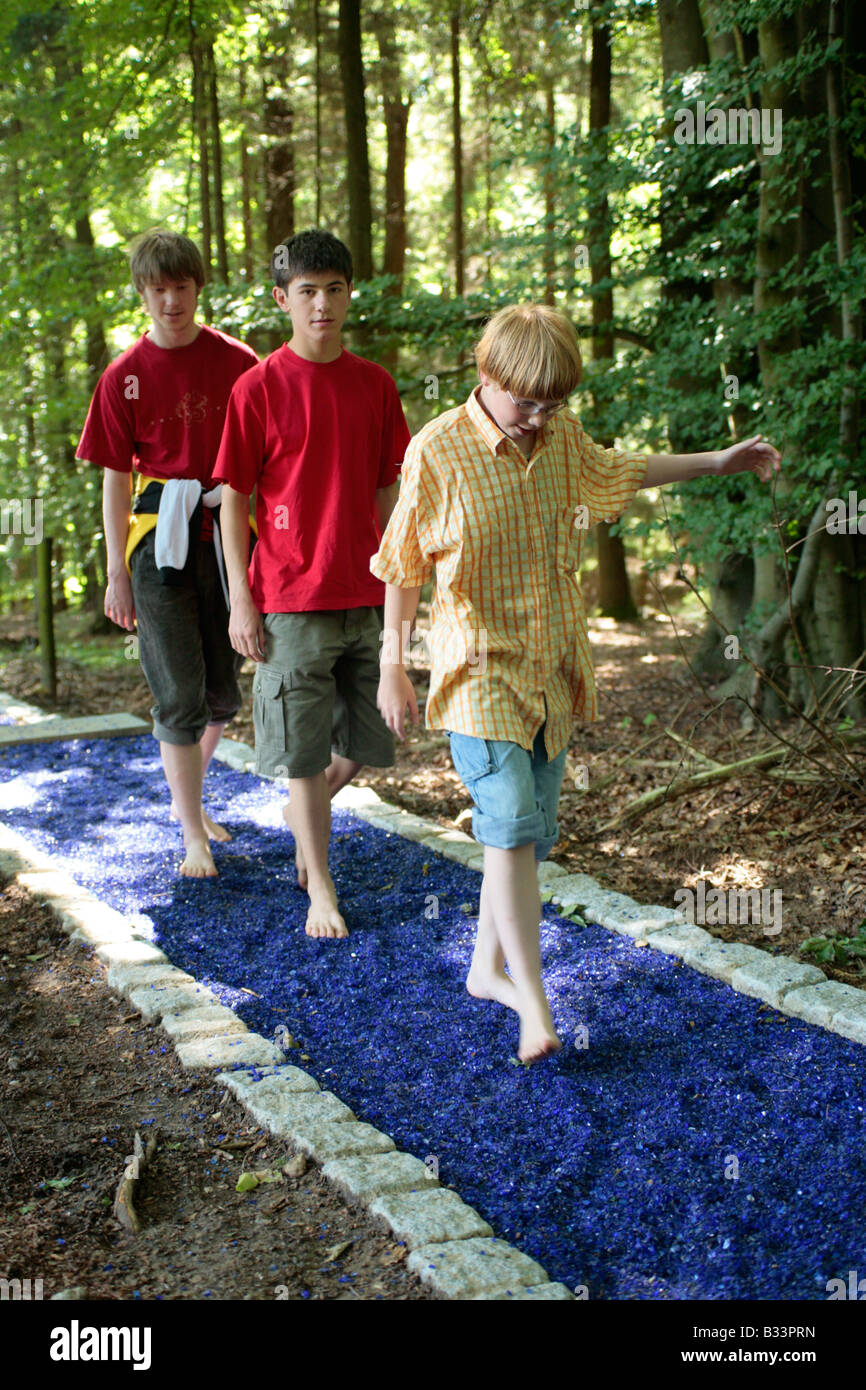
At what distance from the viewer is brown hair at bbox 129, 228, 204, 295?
370 centimetres

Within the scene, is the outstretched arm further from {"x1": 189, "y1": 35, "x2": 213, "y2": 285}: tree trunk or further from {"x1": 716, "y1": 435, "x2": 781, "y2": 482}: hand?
{"x1": 189, "y1": 35, "x2": 213, "y2": 285}: tree trunk

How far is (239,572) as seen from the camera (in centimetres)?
356

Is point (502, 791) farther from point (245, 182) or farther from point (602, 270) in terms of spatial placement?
point (245, 182)

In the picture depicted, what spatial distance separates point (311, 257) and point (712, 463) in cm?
135

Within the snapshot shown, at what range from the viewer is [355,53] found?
905 centimetres

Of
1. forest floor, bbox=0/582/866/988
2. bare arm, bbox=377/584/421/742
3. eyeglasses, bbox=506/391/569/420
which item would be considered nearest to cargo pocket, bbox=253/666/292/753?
bare arm, bbox=377/584/421/742

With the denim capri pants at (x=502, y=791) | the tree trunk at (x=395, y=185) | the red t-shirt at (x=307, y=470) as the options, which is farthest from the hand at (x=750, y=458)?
the tree trunk at (x=395, y=185)

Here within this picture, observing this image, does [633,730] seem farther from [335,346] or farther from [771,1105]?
[771,1105]

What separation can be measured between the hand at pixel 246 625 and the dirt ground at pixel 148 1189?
1.13m

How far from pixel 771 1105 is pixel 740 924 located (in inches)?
48.2

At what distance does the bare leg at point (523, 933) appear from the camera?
8.87 feet

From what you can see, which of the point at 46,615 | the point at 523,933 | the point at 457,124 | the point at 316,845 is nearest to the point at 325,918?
the point at 316,845

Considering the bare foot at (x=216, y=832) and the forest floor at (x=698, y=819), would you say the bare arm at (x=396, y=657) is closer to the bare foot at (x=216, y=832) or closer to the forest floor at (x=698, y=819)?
the forest floor at (x=698, y=819)
